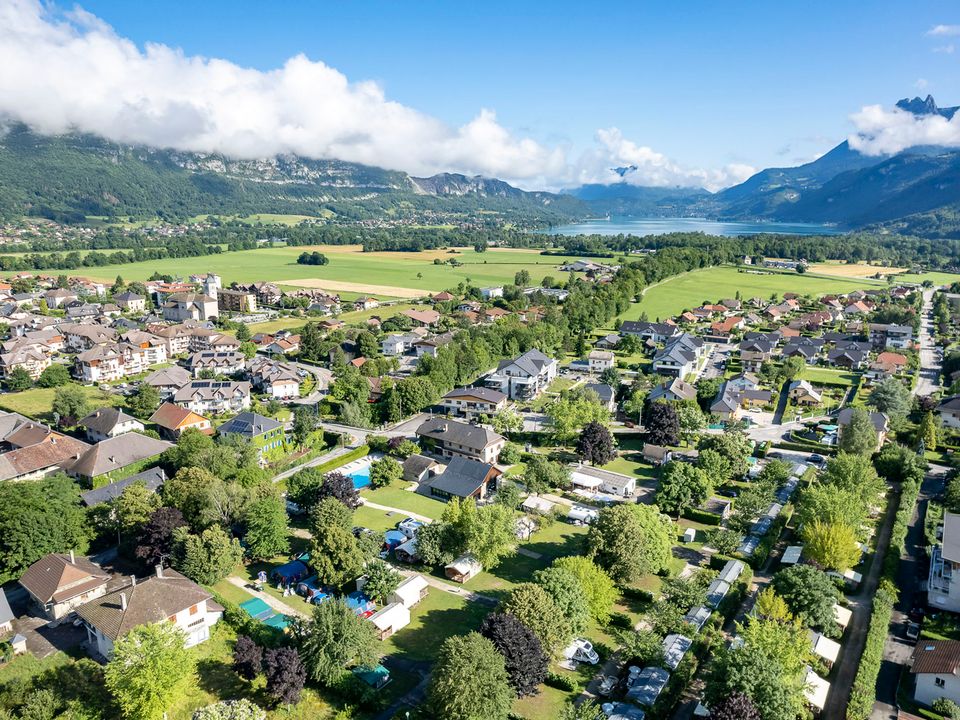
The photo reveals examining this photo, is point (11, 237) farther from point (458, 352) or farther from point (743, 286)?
point (743, 286)

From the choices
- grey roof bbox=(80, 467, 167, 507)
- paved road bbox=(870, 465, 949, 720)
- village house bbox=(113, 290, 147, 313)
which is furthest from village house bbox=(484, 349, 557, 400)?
village house bbox=(113, 290, 147, 313)

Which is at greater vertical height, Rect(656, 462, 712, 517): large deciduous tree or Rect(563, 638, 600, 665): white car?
Rect(656, 462, 712, 517): large deciduous tree

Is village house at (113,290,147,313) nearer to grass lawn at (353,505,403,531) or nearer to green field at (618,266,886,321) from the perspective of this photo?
green field at (618,266,886,321)

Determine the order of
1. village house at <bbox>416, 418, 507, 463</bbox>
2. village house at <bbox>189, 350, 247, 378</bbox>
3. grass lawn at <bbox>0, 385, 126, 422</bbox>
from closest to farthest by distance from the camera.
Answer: village house at <bbox>416, 418, 507, 463</bbox> < grass lawn at <bbox>0, 385, 126, 422</bbox> < village house at <bbox>189, 350, 247, 378</bbox>

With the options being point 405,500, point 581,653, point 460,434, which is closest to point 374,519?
point 405,500

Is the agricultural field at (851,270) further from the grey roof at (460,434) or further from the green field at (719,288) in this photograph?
the grey roof at (460,434)

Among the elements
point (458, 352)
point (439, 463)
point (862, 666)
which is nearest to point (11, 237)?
point (458, 352)

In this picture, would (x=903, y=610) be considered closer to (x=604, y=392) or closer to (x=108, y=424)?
(x=604, y=392)
